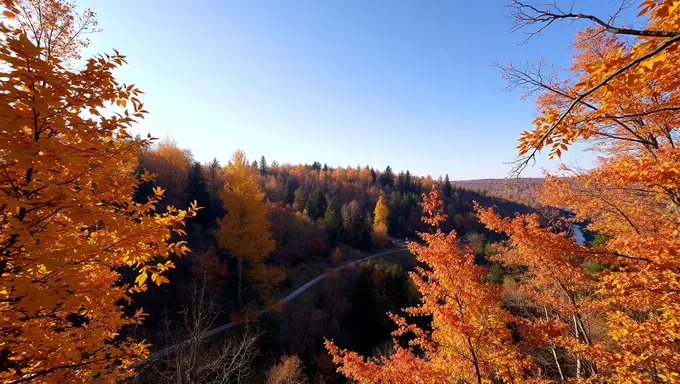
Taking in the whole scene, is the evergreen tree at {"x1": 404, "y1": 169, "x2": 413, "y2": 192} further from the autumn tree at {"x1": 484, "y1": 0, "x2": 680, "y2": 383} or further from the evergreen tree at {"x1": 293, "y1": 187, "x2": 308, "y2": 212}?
the autumn tree at {"x1": 484, "y1": 0, "x2": 680, "y2": 383}

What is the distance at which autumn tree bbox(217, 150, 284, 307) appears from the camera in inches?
750

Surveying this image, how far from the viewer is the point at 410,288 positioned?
26.5m

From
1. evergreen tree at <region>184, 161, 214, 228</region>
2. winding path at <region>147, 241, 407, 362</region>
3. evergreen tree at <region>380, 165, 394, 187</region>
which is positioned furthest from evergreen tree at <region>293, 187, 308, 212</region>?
evergreen tree at <region>380, 165, 394, 187</region>

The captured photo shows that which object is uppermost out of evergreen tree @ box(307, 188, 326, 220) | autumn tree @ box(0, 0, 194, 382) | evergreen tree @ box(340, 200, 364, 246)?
autumn tree @ box(0, 0, 194, 382)

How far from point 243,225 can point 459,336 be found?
53.1 ft

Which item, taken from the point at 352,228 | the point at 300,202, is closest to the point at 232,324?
the point at 352,228

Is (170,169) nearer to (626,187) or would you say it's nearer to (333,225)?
(333,225)

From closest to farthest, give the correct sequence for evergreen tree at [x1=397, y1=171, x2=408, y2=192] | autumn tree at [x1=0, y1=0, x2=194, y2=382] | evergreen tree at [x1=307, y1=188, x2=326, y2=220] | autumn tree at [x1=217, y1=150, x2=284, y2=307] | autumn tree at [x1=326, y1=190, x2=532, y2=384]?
autumn tree at [x1=0, y1=0, x2=194, y2=382] → autumn tree at [x1=326, y1=190, x2=532, y2=384] → autumn tree at [x1=217, y1=150, x2=284, y2=307] → evergreen tree at [x1=307, y1=188, x2=326, y2=220] → evergreen tree at [x1=397, y1=171, x2=408, y2=192]

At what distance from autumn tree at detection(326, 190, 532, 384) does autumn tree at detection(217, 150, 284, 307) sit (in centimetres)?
1410

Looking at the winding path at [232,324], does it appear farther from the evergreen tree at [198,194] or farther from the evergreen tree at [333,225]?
the evergreen tree at [198,194]

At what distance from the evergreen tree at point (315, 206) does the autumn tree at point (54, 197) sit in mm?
39133

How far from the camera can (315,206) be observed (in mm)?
44094

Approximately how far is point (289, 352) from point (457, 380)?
14.2 m

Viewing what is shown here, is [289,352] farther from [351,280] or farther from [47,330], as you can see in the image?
[47,330]
